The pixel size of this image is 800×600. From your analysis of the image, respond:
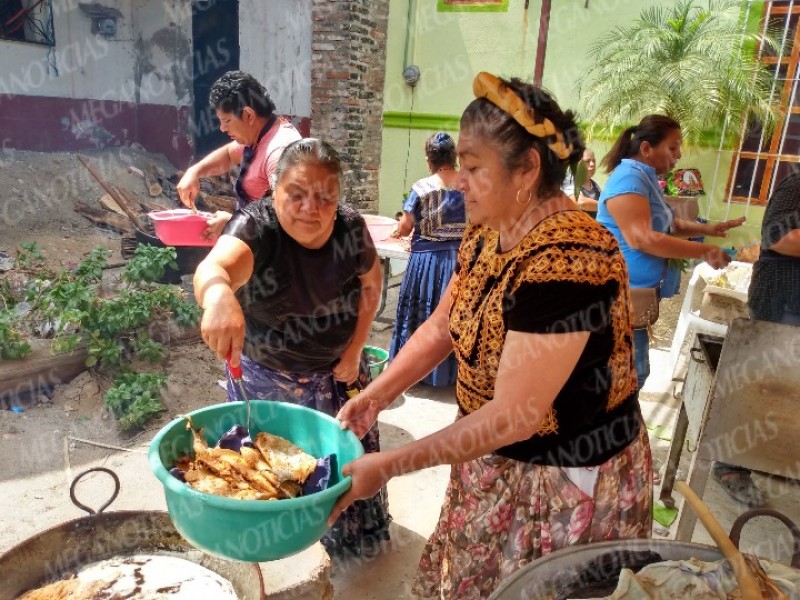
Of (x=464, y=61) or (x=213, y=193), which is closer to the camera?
(x=213, y=193)

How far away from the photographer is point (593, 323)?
Result: 4.41 ft

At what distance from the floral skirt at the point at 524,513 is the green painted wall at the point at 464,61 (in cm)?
732

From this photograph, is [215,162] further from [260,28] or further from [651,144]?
[260,28]

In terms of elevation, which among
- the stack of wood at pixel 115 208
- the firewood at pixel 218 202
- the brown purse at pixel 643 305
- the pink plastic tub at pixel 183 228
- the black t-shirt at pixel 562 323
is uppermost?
the black t-shirt at pixel 562 323

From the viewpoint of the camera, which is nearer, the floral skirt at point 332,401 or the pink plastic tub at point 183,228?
the floral skirt at point 332,401

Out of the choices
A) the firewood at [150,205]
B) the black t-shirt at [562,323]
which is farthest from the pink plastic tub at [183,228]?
the firewood at [150,205]

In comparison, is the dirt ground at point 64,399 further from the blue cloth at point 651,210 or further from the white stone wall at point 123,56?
the blue cloth at point 651,210

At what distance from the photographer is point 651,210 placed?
10.9 ft

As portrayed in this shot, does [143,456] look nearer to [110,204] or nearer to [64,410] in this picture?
[64,410]

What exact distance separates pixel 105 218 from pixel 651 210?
7.47 metres

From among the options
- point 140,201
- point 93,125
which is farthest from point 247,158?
point 93,125

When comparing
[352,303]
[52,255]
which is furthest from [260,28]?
[352,303]

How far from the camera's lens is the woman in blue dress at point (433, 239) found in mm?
4520

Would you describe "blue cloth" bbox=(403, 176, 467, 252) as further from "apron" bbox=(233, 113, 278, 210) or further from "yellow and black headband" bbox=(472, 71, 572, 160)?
"yellow and black headband" bbox=(472, 71, 572, 160)
